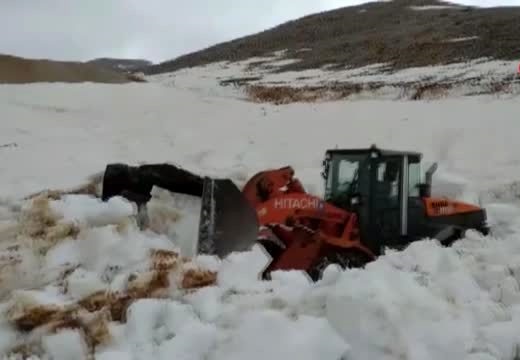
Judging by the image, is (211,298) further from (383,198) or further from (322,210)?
(383,198)

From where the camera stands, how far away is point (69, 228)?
4816 mm

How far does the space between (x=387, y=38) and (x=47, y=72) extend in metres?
21.4

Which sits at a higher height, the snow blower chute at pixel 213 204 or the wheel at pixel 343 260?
the snow blower chute at pixel 213 204

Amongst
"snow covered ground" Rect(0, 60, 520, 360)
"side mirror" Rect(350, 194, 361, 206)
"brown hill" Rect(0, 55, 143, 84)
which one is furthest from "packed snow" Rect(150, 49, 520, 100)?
"snow covered ground" Rect(0, 60, 520, 360)

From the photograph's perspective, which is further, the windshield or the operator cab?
the windshield

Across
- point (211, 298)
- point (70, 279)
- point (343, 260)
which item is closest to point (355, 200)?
point (343, 260)

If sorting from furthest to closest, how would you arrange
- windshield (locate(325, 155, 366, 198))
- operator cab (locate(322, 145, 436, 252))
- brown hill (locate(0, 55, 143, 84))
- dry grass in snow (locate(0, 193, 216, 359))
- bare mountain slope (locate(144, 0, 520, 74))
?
bare mountain slope (locate(144, 0, 520, 74)) < brown hill (locate(0, 55, 143, 84)) < windshield (locate(325, 155, 366, 198)) < operator cab (locate(322, 145, 436, 252)) < dry grass in snow (locate(0, 193, 216, 359))

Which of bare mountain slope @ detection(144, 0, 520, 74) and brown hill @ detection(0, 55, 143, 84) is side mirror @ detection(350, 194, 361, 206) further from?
bare mountain slope @ detection(144, 0, 520, 74)

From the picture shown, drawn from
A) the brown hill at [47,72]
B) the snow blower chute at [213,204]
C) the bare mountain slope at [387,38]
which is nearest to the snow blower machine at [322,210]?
the snow blower chute at [213,204]

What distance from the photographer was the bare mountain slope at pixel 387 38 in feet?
106

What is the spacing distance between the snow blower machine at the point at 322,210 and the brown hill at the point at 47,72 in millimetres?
19124

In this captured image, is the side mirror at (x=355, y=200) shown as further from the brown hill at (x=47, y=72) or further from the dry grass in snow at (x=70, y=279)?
the brown hill at (x=47, y=72)

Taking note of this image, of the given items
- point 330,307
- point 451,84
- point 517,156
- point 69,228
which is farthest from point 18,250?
point 451,84

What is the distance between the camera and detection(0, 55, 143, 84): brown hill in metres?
24.9
